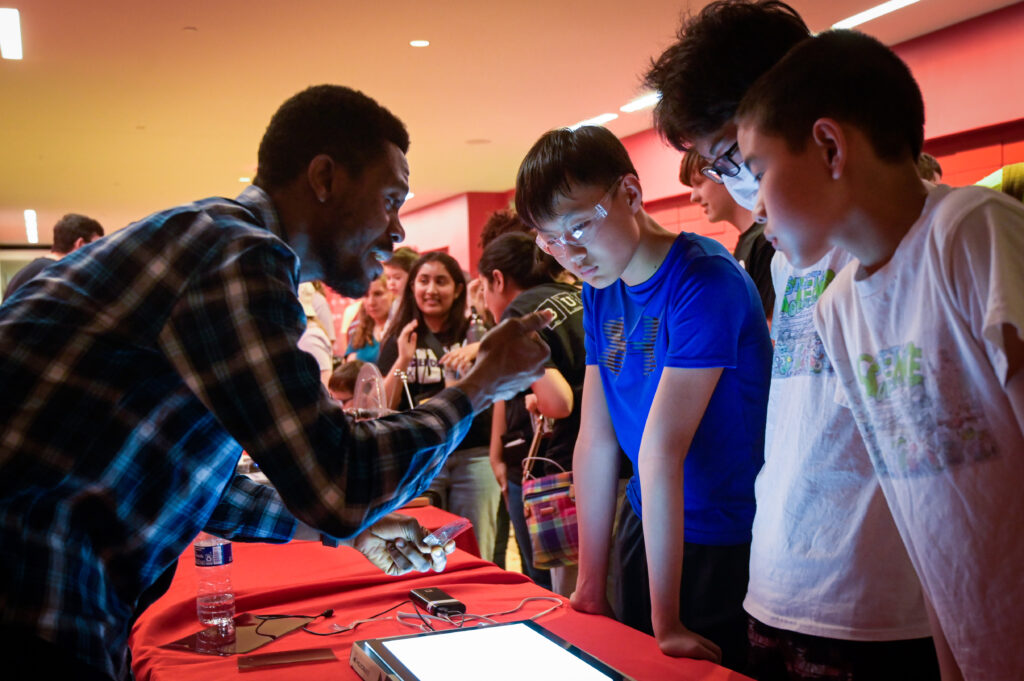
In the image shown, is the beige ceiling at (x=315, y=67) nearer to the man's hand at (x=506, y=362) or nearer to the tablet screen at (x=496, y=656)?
the man's hand at (x=506, y=362)

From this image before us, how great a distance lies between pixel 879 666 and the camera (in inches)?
43.4

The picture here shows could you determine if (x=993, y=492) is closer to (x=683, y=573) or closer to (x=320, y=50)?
(x=683, y=573)

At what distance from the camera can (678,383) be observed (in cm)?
134

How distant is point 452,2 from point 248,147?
495cm

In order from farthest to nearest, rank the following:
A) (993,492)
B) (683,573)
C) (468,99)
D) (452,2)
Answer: (468,99)
(452,2)
(683,573)
(993,492)

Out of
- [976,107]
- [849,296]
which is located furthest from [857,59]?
[976,107]

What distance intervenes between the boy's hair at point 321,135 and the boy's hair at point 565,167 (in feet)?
0.94

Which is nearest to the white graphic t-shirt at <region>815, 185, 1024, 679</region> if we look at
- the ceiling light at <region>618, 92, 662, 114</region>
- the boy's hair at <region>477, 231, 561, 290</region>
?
the boy's hair at <region>477, 231, 561, 290</region>

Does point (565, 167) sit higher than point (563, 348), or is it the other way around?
point (565, 167)

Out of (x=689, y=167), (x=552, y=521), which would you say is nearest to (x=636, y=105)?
(x=689, y=167)

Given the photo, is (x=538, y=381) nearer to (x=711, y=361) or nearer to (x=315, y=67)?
(x=711, y=361)

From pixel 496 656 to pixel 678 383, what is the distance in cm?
49

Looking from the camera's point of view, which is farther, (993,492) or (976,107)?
(976,107)

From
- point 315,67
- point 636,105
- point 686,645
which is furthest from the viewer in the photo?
point 636,105
